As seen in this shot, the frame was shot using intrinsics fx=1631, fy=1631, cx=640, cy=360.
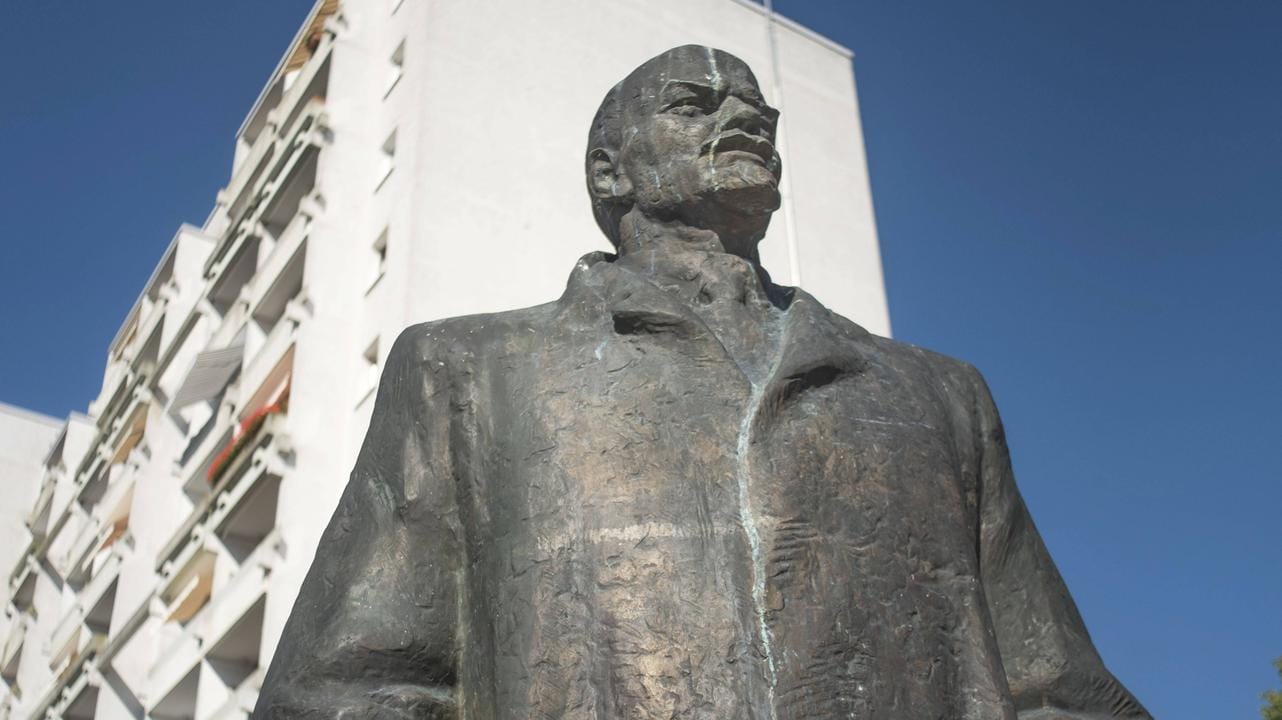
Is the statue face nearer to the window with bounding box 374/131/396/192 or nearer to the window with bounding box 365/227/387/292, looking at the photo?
the window with bounding box 365/227/387/292

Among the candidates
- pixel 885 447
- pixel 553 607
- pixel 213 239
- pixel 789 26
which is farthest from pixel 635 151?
pixel 213 239

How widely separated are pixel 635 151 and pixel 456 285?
17434mm

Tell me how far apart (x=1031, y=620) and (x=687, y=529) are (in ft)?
2.63

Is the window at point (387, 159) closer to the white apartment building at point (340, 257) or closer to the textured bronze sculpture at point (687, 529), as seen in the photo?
the white apartment building at point (340, 257)

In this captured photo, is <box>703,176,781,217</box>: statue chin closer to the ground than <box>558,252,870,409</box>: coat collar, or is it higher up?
higher up

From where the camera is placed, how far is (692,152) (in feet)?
12.3

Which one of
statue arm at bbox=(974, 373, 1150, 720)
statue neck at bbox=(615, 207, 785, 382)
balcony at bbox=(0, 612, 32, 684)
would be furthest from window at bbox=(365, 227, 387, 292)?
statue arm at bbox=(974, 373, 1150, 720)

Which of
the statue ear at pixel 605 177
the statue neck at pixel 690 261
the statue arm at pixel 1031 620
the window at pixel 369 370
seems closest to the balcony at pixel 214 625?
the window at pixel 369 370

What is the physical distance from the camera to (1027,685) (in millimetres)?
3232

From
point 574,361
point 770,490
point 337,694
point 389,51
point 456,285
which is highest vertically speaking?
point 389,51

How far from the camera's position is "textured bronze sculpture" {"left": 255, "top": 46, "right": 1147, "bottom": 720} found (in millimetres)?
2910

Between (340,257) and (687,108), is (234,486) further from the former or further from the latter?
(687,108)

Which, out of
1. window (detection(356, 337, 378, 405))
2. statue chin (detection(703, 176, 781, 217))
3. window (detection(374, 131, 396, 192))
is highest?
window (detection(374, 131, 396, 192))

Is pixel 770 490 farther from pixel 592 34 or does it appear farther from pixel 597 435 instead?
pixel 592 34
